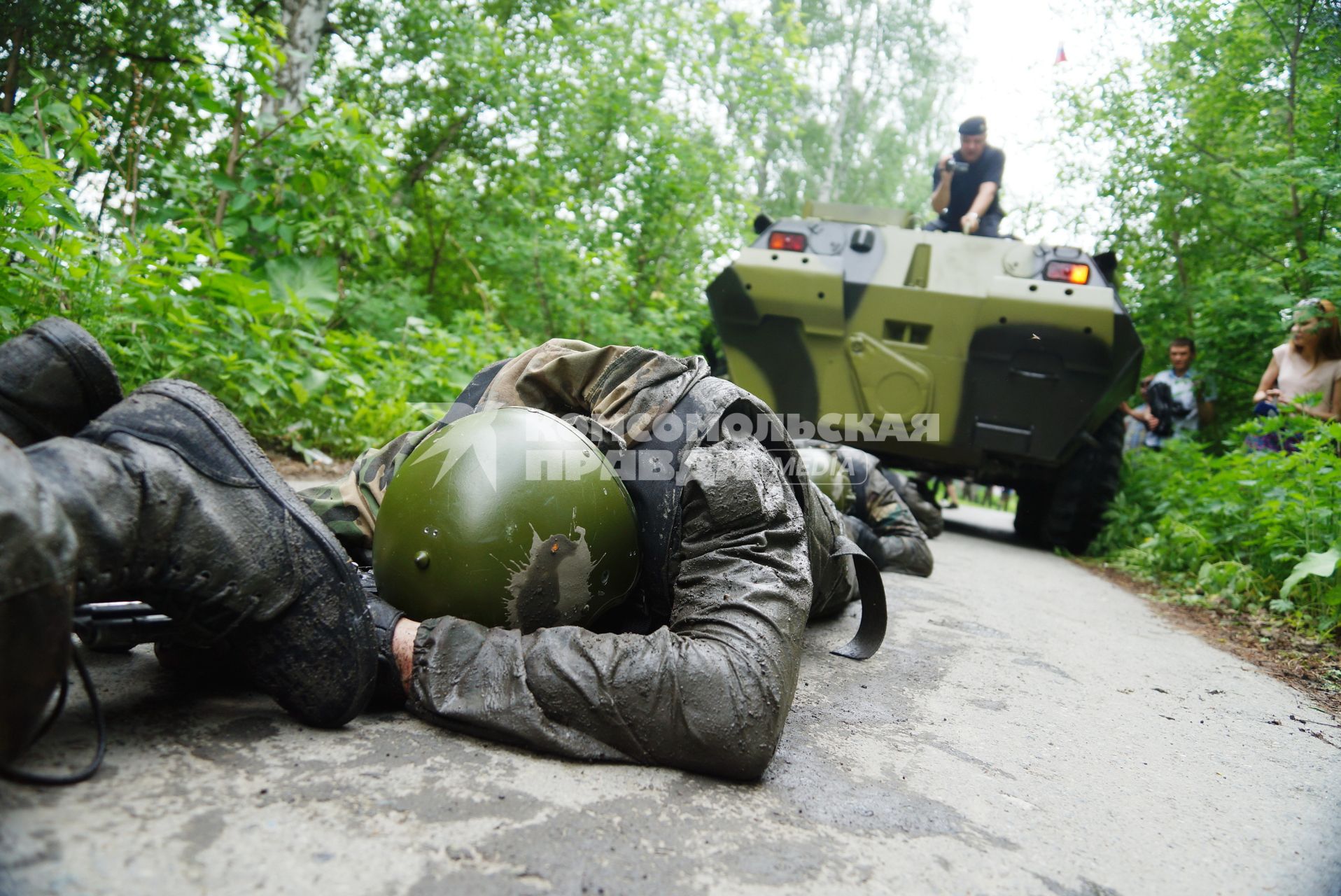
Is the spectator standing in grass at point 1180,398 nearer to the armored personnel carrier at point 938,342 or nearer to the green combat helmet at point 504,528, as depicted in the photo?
the armored personnel carrier at point 938,342

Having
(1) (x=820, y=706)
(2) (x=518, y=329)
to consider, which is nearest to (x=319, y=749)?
(1) (x=820, y=706)

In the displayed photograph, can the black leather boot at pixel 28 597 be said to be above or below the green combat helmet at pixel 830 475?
above

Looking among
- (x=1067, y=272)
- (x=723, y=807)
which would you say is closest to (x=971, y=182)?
(x=1067, y=272)

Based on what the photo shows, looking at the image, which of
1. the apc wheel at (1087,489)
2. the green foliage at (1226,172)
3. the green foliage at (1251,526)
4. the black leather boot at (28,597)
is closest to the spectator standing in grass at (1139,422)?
the green foliage at (1226,172)

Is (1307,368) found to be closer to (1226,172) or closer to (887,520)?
(1226,172)

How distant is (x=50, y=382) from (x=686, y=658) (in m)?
A: 1.01

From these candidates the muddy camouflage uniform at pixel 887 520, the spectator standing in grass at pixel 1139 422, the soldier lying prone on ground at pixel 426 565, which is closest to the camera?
the soldier lying prone on ground at pixel 426 565

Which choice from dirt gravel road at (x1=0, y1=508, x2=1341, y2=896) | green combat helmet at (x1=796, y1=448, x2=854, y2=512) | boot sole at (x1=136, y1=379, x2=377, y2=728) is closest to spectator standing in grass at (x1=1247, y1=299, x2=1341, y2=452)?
green combat helmet at (x1=796, y1=448, x2=854, y2=512)

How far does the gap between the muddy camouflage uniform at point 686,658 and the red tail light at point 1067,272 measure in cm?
372

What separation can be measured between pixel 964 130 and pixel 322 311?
13.5ft

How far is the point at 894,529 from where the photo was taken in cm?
401

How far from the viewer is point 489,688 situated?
1.59 metres

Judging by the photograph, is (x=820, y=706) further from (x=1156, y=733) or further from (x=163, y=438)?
(x=163, y=438)

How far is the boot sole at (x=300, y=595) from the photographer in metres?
1.42
